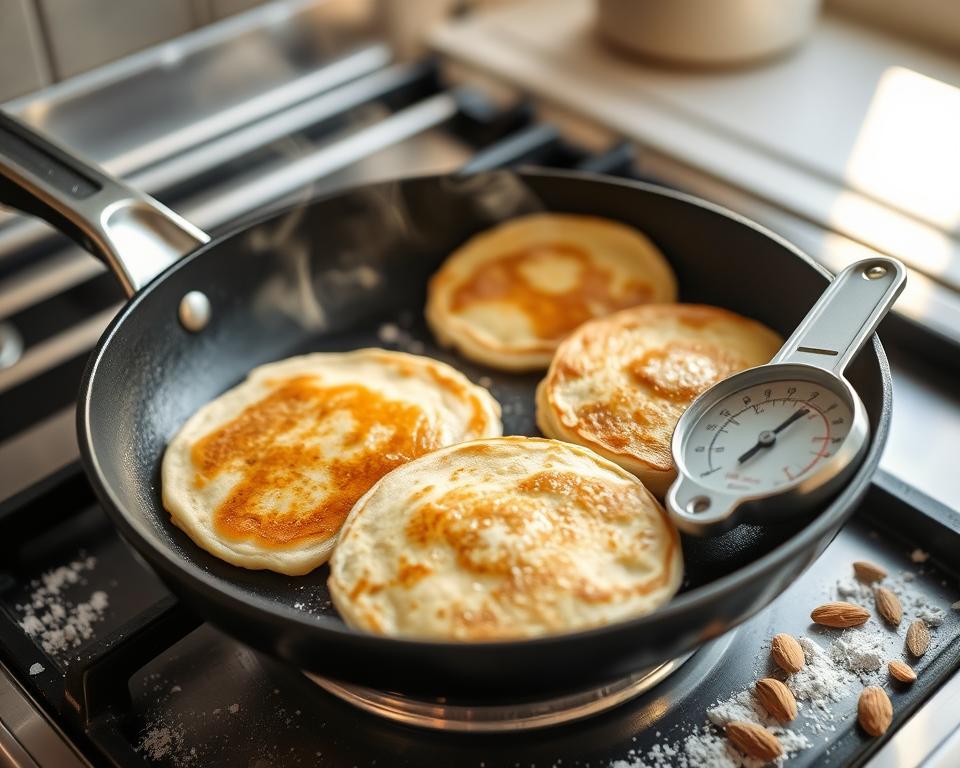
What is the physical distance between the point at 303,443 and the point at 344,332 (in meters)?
0.26

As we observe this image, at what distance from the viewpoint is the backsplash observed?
1357 millimetres

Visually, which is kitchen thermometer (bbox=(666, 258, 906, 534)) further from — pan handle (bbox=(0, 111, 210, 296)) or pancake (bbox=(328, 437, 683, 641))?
pan handle (bbox=(0, 111, 210, 296))

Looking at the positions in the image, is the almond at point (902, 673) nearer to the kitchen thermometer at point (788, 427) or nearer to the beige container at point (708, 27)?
the kitchen thermometer at point (788, 427)

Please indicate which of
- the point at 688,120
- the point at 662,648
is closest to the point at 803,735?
A: the point at 662,648

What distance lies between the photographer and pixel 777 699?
915 mm

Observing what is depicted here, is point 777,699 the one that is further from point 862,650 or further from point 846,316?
point 846,316

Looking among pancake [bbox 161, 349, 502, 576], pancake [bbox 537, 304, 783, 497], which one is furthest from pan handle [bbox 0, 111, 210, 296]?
pancake [bbox 537, 304, 783, 497]

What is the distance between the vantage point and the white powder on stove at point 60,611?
1046 millimetres

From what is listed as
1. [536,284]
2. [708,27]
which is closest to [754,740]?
[536,284]

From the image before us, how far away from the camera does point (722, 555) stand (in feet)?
3.24

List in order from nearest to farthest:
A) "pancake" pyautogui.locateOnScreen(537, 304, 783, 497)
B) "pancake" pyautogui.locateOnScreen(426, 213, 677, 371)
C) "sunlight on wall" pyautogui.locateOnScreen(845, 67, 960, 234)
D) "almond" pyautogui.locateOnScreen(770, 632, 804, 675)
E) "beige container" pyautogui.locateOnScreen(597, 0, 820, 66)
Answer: "almond" pyautogui.locateOnScreen(770, 632, 804, 675), "pancake" pyautogui.locateOnScreen(537, 304, 783, 497), "pancake" pyautogui.locateOnScreen(426, 213, 677, 371), "sunlight on wall" pyautogui.locateOnScreen(845, 67, 960, 234), "beige container" pyautogui.locateOnScreen(597, 0, 820, 66)

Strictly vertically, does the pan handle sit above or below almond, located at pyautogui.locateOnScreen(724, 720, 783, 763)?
above

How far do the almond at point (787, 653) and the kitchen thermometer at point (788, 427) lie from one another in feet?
0.52

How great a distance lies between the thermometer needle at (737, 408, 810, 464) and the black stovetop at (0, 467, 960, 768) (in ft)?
0.64
